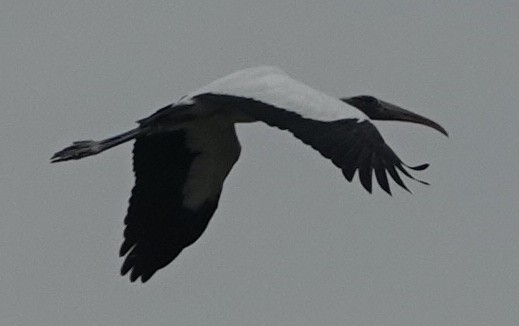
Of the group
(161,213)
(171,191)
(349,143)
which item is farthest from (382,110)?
(349,143)

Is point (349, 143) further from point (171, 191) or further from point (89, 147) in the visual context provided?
point (171, 191)

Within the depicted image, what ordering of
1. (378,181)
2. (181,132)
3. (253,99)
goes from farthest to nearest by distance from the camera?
(181,132) → (253,99) → (378,181)

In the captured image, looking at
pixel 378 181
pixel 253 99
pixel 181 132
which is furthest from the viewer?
pixel 181 132

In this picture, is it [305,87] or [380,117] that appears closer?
[305,87]

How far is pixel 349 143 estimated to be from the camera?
2034cm

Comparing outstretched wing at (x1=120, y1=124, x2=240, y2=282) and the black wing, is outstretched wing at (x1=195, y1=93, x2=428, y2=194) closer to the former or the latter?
outstretched wing at (x1=120, y1=124, x2=240, y2=282)

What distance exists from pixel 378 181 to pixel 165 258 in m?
4.87

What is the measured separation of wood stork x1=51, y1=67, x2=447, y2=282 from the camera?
2103cm

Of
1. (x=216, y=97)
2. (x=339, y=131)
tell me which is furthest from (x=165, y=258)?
(x=339, y=131)

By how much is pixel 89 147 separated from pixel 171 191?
140 centimetres

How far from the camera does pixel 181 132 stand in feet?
77.8

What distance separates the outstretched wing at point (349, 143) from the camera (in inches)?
786

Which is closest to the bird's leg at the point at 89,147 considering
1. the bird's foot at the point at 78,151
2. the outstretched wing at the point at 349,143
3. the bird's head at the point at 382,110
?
the bird's foot at the point at 78,151

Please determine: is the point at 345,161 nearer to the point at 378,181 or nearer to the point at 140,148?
the point at 378,181
